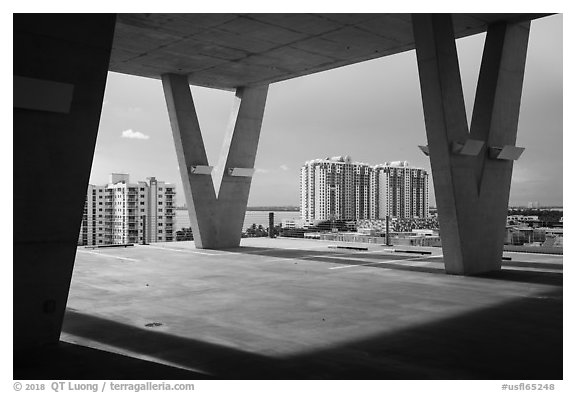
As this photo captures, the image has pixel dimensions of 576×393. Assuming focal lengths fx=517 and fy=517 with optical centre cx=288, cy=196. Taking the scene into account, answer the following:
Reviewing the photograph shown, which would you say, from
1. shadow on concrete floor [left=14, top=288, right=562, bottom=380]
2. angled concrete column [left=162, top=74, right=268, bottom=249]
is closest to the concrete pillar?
shadow on concrete floor [left=14, top=288, right=562, bottom=380]

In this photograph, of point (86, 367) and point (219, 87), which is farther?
point (219, 87)

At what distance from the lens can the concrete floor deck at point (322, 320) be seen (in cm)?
566

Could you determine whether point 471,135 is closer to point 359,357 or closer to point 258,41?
point 258,41

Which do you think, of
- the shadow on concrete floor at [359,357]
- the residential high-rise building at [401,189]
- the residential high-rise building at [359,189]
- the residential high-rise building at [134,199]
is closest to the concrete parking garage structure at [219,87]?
the shadow on concrete floor at [359,357]

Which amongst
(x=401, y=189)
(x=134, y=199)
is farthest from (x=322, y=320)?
(x=401, y=189)

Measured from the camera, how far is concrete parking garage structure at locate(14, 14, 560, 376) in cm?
618

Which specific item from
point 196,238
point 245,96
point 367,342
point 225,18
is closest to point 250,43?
point 225,18

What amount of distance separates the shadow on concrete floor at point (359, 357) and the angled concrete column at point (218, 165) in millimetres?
13987

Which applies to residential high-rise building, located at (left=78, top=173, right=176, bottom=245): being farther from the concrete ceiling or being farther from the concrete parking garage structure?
the concrete ceiling

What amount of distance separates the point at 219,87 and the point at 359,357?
1910cm

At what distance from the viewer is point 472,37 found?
54.1ft

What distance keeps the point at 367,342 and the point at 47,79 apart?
510 centimetres

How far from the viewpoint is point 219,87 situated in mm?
23375
